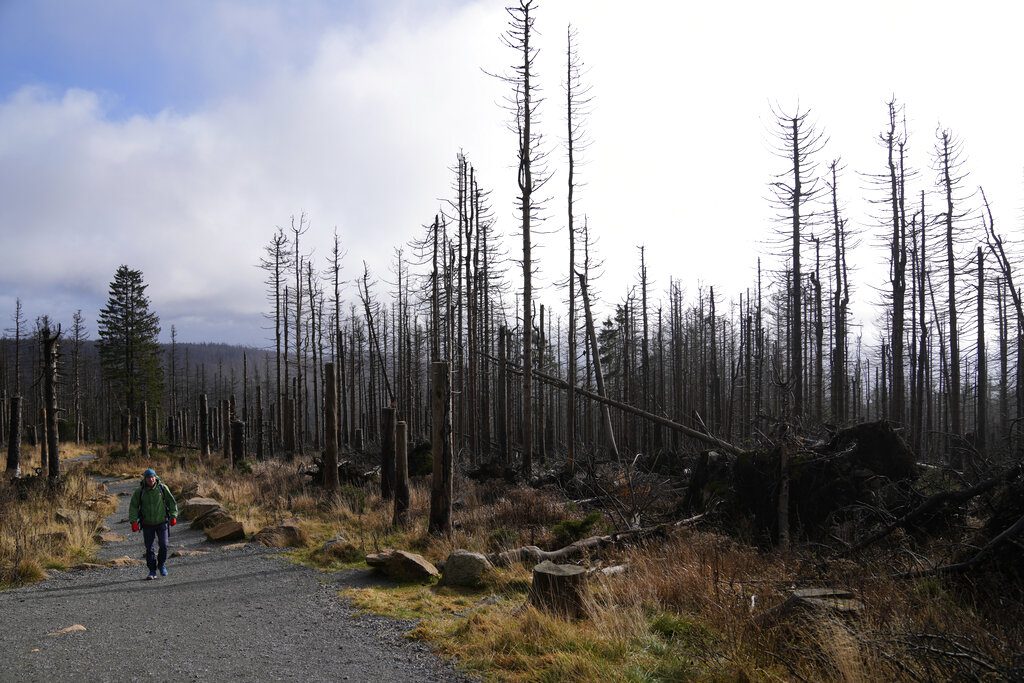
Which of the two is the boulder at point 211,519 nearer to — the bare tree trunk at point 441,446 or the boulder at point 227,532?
the boulder at point 227,532

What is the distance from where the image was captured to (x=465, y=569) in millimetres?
8148

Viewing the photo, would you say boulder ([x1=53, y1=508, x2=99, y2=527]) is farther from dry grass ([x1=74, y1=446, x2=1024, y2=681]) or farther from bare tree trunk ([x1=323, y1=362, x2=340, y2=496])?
dry grass ([x1=74, y1=446, x2=1024, y2=681])

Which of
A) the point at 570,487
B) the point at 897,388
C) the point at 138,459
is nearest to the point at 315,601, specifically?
the point at 570,487

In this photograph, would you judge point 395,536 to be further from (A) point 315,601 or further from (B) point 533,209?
(B) point 533,209

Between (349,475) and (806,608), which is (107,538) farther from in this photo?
(806,608)

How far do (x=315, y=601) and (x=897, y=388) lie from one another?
70.7 feet

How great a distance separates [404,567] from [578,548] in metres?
2.50

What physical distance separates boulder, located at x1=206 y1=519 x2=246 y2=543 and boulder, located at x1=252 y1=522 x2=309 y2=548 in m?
0.45

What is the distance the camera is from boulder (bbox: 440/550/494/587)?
26.6 ft

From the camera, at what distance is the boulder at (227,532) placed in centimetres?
1226

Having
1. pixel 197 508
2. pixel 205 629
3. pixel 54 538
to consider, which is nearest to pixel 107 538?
pixel 54 538

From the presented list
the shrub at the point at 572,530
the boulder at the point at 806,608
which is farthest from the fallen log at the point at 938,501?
the shrub at the point at 572,530

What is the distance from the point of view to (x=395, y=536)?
37.0ft

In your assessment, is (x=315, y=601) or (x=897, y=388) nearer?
(x=315, y=601)
